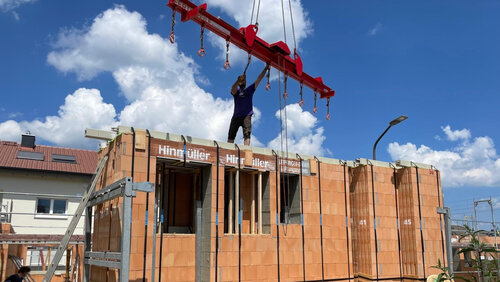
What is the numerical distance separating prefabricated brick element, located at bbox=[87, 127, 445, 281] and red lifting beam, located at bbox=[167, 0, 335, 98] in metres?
3.80

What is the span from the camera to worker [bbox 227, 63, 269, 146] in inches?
664

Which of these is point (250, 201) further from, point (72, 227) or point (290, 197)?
point (72, 227)

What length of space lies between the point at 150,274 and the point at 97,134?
14.6 feet

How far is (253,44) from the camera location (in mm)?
16672

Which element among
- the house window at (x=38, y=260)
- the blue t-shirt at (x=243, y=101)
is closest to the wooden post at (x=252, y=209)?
the blue t-shirt at (x=243, y=101)

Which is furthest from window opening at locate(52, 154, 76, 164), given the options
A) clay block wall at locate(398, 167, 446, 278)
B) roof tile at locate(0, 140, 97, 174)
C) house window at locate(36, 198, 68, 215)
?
clay block wall at locate(398, 167, 446, 278)

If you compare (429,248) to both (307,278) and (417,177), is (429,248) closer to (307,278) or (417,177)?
(417,177)

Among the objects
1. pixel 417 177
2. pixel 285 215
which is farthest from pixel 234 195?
pixel 417 177

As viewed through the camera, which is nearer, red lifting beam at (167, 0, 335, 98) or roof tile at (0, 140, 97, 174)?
red lifting beam at (167, 0, 335, 98)

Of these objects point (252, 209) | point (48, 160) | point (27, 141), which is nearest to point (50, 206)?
point (48, 160)

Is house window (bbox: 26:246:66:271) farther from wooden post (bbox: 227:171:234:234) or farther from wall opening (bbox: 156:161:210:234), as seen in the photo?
wooden post (bbox: 227:171:234:234)

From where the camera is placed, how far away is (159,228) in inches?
553

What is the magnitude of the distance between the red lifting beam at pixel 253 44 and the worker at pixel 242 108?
1.17 meters

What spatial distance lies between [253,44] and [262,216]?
20.2 ft
